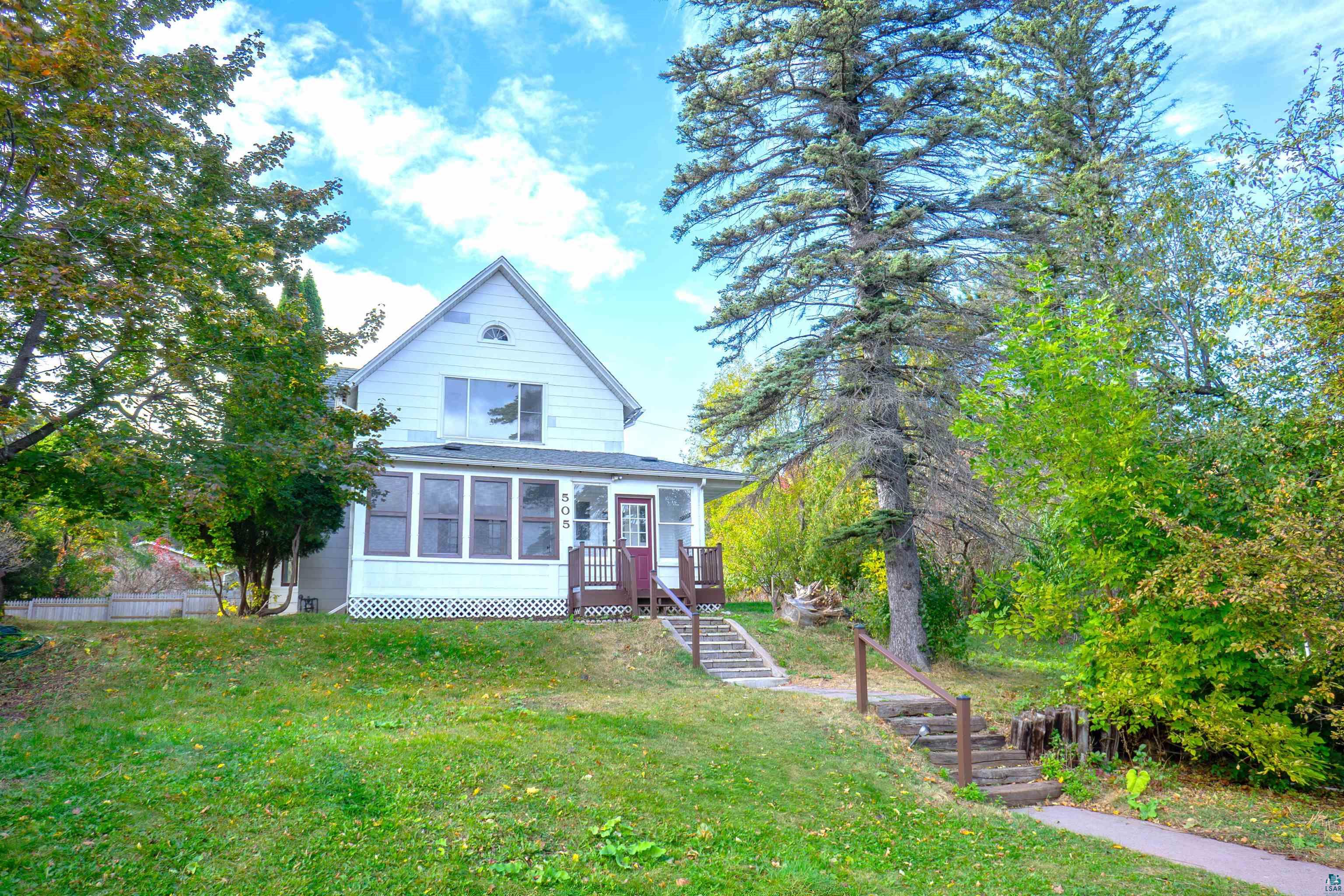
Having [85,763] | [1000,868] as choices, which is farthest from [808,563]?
[85,763]

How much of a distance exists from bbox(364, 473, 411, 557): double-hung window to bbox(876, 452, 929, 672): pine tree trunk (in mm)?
9605

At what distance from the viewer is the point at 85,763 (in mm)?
6645

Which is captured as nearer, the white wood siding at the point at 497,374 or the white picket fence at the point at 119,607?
the white wood siding at the point at 497,374

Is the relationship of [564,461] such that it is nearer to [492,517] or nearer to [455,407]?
[492,517]

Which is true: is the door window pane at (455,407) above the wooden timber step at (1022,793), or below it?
above

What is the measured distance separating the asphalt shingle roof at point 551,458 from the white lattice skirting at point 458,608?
9.55 ft

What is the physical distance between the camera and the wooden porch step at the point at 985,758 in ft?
29.2

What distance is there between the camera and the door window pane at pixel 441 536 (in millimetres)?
16750

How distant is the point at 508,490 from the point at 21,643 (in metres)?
8.53

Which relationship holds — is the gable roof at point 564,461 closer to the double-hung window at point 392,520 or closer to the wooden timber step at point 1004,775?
the double-hung window at point 392,520

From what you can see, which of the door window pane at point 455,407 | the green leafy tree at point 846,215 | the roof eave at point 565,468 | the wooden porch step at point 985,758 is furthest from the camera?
the door window pane at point 455,407

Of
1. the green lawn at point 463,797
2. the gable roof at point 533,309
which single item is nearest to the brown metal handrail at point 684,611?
the green lawn at point 463,797

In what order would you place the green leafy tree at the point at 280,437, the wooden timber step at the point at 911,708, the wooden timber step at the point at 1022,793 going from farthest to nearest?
the green leafy tree at the point at 280,437
the wooden timber step at the point at 911,708
the wooden timber step at the point at 1022,793

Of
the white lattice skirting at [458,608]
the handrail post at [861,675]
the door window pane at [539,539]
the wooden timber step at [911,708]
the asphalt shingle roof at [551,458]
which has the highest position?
the asphalt shingle roof at [551,458]
